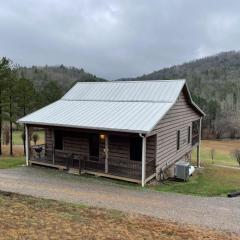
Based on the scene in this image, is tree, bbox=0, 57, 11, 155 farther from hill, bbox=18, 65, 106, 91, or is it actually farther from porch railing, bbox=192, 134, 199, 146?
hill, bbox=18, 65, 106, 91

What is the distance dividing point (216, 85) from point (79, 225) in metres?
118

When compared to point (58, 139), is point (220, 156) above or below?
below

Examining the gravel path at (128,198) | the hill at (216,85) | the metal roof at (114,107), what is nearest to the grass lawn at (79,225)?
the gravel path at (128,198)

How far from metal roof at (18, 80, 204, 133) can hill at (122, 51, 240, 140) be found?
58.7 m

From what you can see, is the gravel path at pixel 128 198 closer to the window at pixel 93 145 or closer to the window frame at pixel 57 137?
the window at pixel 93 145

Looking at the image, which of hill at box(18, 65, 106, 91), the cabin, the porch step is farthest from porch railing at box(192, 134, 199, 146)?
hill at box(18, 65, 106, 91)

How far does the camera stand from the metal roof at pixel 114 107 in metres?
15.9

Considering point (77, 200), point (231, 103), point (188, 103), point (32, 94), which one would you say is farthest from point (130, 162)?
point (231, 103)

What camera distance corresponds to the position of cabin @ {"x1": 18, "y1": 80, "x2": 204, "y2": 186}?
1602 centimetres

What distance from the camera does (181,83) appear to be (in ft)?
64.9

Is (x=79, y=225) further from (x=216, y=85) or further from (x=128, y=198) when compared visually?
(x=216, y=85)

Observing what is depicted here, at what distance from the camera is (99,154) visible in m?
18.6

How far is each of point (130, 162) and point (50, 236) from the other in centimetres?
978

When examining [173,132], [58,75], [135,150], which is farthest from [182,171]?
[58,75]
